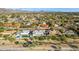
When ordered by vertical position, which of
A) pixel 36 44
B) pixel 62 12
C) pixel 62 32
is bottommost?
pixel 36 44
